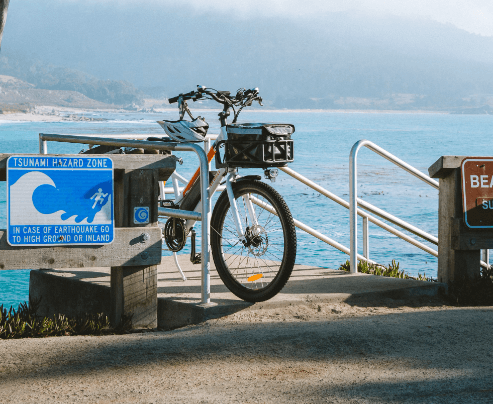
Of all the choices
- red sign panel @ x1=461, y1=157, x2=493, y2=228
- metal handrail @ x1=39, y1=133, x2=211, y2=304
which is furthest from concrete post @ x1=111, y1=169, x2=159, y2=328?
red sign panel @ x1=461, y1=157, x2=493, y2=228

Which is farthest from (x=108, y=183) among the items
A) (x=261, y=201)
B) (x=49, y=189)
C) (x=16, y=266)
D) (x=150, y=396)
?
(x=150, y=396)

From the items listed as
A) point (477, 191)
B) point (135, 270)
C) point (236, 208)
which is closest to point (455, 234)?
point (477, 191)

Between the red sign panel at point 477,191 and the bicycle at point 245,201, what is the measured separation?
5.03 feet

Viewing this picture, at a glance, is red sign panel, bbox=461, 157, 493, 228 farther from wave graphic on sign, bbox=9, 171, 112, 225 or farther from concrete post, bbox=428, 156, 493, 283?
wave graphic on sign, bbox=9, 171, 112, 225

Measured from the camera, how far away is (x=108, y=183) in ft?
13.4

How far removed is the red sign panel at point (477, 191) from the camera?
197 inches

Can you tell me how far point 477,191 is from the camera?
16.5 feet

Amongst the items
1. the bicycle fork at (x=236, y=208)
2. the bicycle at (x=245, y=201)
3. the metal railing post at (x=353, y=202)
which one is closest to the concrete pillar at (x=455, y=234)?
the metal railing post at (x=353, y=202)

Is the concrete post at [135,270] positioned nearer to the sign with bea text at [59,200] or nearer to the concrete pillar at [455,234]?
the sign with bea text at [59,200]

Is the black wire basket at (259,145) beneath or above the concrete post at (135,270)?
above

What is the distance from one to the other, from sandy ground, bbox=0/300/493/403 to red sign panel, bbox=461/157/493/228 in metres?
0.98

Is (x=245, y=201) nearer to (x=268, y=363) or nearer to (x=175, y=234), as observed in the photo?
(x=175, y=234)

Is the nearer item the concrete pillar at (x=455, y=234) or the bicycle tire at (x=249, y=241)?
the bicycle tire at (x=249, y=241)

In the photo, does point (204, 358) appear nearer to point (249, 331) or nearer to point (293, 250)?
point (249, 331)
